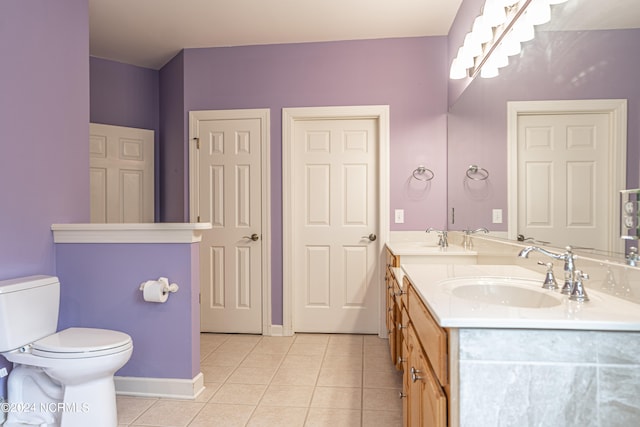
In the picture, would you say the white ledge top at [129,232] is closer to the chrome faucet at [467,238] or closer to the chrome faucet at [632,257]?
the chrome faucet at [467,238]

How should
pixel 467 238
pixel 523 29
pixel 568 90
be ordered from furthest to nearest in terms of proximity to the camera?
pixel 467 238
pixel 523 29
pixel 568 90

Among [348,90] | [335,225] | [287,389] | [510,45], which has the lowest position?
[287,389]

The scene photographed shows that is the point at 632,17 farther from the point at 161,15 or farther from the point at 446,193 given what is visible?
the point at 161,15

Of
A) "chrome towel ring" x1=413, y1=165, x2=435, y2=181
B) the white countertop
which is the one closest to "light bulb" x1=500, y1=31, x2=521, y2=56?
the white countertop

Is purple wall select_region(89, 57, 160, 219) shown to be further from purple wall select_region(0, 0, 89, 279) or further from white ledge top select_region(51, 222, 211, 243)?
white ledge top select_region(51, 222, 211, 243)

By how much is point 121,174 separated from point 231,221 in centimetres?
116

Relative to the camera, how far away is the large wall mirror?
1.09 meters

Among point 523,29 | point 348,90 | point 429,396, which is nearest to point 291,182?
point 348,90

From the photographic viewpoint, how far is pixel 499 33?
1.97 m

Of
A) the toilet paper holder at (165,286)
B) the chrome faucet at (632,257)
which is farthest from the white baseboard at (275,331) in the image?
the chrome faucet at (632,257)

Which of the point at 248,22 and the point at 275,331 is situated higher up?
the point at 248,22

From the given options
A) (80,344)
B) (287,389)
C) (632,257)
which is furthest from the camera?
(287,389)

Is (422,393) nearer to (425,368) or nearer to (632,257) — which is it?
(425,368)

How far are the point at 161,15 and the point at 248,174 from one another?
1358mm
